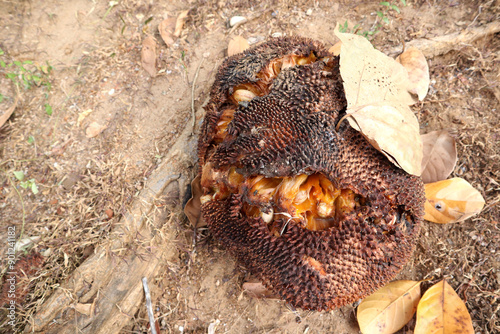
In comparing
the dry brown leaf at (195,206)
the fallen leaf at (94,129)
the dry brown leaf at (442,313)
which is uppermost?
the fallen leaf at (94,129)

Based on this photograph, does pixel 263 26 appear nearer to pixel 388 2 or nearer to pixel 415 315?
pixel 388 2

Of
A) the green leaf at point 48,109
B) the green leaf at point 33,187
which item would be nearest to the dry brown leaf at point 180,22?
the green leaf at point 48,109

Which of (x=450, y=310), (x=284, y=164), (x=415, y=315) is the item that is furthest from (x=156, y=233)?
(x=450, y=310)

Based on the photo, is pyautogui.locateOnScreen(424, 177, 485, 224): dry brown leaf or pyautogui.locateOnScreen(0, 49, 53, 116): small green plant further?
pyautogui.locateOnScreen(0, 49, 53, 116): small green plant

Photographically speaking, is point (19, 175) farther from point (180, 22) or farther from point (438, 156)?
point (438, 156)

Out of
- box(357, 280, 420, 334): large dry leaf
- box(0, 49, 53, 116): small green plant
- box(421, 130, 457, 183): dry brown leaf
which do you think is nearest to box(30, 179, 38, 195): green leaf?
box(0, 49, 53, 116): small green plant

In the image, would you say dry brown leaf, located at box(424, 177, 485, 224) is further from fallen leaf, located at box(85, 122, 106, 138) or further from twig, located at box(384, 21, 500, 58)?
fallen leaf, located at box(85, 122, 106, 138)

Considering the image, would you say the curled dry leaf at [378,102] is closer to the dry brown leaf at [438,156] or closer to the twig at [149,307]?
the dry brown leaf at [438,156]
